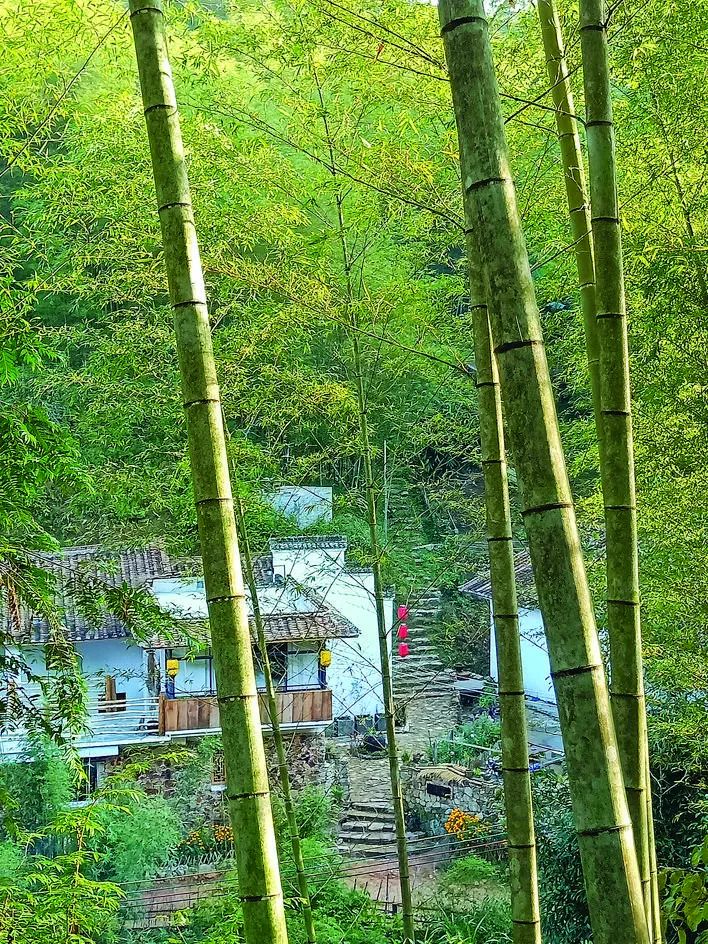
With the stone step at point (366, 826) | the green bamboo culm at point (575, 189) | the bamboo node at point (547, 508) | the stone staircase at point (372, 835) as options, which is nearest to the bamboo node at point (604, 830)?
the bamboo node at point (547, 508)

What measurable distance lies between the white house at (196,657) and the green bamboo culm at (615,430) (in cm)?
581

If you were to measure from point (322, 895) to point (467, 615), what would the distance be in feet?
16.4

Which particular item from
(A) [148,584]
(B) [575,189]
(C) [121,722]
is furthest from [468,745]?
(B) [575,189]

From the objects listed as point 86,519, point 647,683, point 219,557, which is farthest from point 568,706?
point 86,519

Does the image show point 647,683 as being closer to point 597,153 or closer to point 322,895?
point 322,895

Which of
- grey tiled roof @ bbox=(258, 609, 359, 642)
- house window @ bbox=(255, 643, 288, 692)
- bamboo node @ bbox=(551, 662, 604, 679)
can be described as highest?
grey tiled roof @ bbox=(258, 609, 359, 642)

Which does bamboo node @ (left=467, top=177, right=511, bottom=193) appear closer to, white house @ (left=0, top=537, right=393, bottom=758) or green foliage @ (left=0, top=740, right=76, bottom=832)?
white house @ (left=0, top=537, right=393, bottom=758)

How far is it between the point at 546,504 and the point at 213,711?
770 cm

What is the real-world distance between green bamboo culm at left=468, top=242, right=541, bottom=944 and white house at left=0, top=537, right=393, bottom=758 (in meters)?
5.36

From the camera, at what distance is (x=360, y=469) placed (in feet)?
25.8

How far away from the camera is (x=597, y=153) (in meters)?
1.43

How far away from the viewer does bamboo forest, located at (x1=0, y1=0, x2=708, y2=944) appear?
1304 millimetres

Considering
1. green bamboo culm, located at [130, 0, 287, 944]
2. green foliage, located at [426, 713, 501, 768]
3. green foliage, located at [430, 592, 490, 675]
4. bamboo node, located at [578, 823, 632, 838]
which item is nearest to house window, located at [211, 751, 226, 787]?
green foliage, located at [426, 713, 501, 768]

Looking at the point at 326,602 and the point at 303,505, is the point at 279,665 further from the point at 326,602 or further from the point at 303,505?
the point at 303,505
